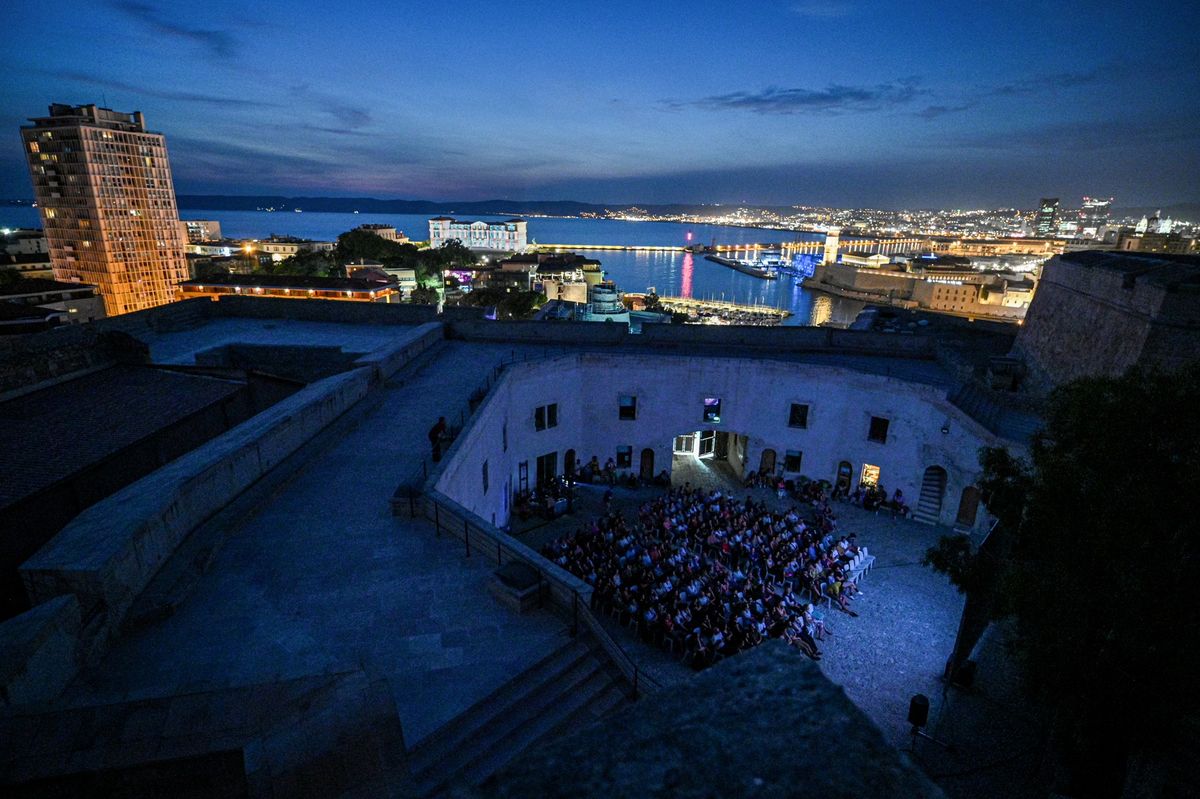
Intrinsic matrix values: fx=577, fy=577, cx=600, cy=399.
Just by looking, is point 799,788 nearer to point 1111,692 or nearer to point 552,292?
point 1111,692

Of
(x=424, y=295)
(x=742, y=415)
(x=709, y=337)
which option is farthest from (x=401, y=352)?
(x=424, y=295)

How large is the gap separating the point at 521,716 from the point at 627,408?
1825 centimetres

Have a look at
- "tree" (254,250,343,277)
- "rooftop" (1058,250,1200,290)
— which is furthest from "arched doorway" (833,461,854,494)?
"tree" (254,250,343,277)

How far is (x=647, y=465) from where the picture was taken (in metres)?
25.4

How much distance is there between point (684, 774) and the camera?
1793 millimetres

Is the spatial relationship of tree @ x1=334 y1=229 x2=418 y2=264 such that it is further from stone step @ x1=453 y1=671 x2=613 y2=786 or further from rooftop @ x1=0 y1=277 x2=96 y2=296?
stone step @ x1=453 y1=671 x2=613 y2=786

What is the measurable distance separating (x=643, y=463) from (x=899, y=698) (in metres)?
14.2

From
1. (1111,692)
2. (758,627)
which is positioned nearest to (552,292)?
(758,627)

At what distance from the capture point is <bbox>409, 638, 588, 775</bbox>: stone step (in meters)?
5.98

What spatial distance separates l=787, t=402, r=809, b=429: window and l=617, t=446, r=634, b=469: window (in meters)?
6.73

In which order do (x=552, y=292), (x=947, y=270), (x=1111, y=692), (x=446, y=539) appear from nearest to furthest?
(x=1111, y=692) < (x=446, y=539) < (x=552, y=292) < (x=947, y=270)

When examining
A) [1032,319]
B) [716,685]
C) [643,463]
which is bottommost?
[643,463]

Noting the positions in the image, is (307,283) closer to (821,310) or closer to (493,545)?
(493,545)

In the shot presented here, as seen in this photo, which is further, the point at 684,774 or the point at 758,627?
the point at 758,627
